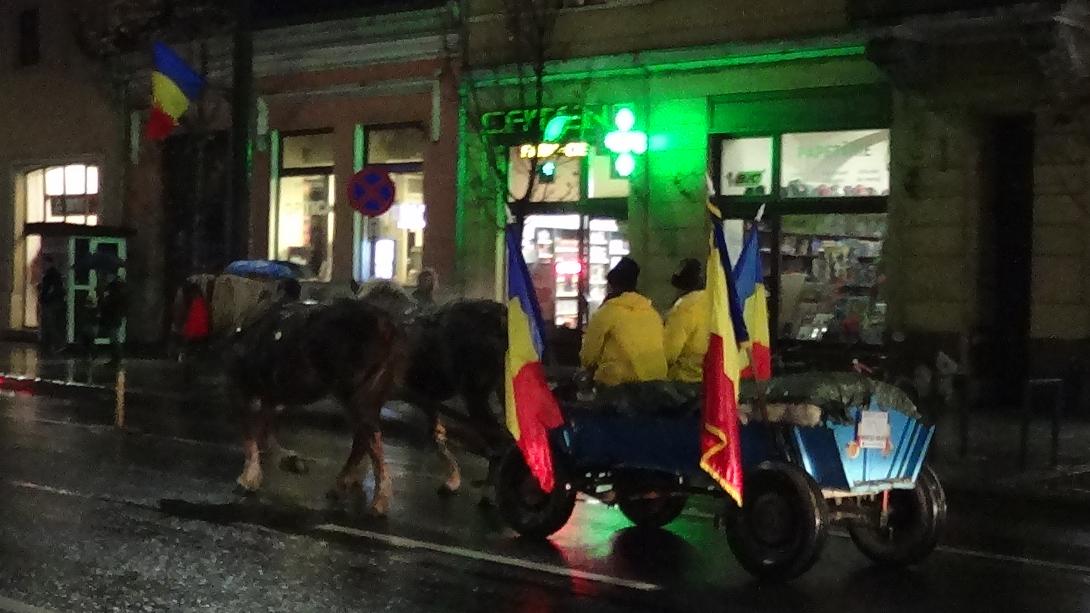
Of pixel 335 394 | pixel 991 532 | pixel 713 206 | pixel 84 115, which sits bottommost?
pixel 991 532

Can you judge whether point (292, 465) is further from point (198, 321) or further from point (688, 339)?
point (688, 339)

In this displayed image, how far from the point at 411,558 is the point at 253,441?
3235 millimetres

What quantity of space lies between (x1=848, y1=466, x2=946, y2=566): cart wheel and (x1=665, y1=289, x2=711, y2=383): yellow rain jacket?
150 cm

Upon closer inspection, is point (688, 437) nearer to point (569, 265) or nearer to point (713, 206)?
point (713, 206)

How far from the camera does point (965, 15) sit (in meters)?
17.0

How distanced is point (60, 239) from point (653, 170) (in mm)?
13059

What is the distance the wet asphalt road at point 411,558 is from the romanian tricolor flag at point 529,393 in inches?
26.1

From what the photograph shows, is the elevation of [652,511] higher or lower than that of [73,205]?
lower

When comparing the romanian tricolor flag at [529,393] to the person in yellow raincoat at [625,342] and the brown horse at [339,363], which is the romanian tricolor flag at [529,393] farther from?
the brown horse at [339,363]

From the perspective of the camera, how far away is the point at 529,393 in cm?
921

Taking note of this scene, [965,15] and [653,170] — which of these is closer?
[965,15]

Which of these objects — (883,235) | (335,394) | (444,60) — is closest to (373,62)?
(444,60)

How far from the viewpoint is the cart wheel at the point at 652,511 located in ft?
33.5

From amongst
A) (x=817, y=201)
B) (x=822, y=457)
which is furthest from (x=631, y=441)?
(x=817, y=201)
